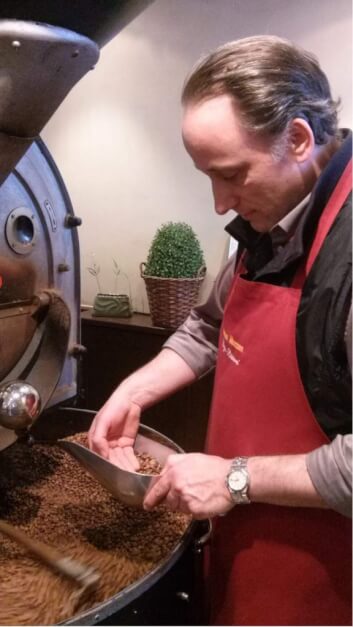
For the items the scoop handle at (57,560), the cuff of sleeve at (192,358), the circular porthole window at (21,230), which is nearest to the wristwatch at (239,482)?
the scoop handle at (57,560)

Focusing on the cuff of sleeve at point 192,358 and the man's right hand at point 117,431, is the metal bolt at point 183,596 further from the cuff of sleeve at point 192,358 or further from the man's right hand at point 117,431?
the cuff of sleeve at point 192,358

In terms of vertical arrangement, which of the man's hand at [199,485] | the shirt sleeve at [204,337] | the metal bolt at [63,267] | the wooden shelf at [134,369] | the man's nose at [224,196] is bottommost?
the wooden shelf at [134,369]

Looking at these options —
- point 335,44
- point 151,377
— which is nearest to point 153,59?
point 335,44

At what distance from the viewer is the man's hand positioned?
2.50 feet

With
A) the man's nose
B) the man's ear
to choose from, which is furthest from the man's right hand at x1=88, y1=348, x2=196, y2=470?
the man's ear

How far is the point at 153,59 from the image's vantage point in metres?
2.19

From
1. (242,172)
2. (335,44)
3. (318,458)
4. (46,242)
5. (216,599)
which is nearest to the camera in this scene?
(318,458)

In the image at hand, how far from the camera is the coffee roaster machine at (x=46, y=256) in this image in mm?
767

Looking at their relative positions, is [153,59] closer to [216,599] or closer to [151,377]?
[151,377]

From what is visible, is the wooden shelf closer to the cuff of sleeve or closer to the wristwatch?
the cuff of sleeve

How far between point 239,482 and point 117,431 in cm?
37

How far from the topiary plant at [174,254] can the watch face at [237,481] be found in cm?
131

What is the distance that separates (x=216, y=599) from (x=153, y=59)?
1.89 meters

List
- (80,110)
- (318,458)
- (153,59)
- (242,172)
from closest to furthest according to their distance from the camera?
(318,458)
(242,172)
(153,59)
(80,110)
